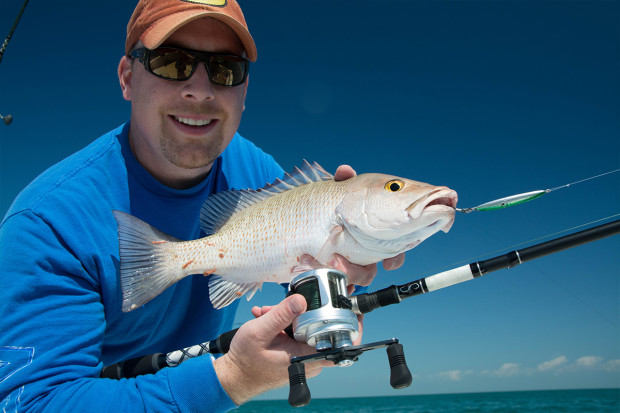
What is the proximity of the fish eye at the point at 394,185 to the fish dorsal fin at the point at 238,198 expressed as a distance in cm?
53

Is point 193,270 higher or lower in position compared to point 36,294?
higher

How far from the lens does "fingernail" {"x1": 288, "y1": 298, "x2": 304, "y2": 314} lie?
6.15 ft

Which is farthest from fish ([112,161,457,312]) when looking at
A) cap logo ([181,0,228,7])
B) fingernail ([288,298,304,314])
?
cap logo ([181,0,228,7])

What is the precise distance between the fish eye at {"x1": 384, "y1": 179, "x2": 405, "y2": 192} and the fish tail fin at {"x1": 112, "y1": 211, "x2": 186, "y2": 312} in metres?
1.39

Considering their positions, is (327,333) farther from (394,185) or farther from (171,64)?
(171,64)

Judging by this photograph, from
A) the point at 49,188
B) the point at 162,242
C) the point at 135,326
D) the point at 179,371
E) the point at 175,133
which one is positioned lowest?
the point at 179,371

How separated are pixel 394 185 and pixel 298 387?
126 centimetres

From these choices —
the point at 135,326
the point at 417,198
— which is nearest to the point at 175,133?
the point at 135,326

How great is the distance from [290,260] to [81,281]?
46.5 inches

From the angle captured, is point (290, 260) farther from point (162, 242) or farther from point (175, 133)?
point (175, 133)

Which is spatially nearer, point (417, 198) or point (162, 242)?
point (417, 198)

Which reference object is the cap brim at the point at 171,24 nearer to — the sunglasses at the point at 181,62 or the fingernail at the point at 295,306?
the sunglasses at the point at 181,62

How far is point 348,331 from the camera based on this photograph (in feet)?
6.10

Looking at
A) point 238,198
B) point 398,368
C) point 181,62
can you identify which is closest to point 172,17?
point 181,62
